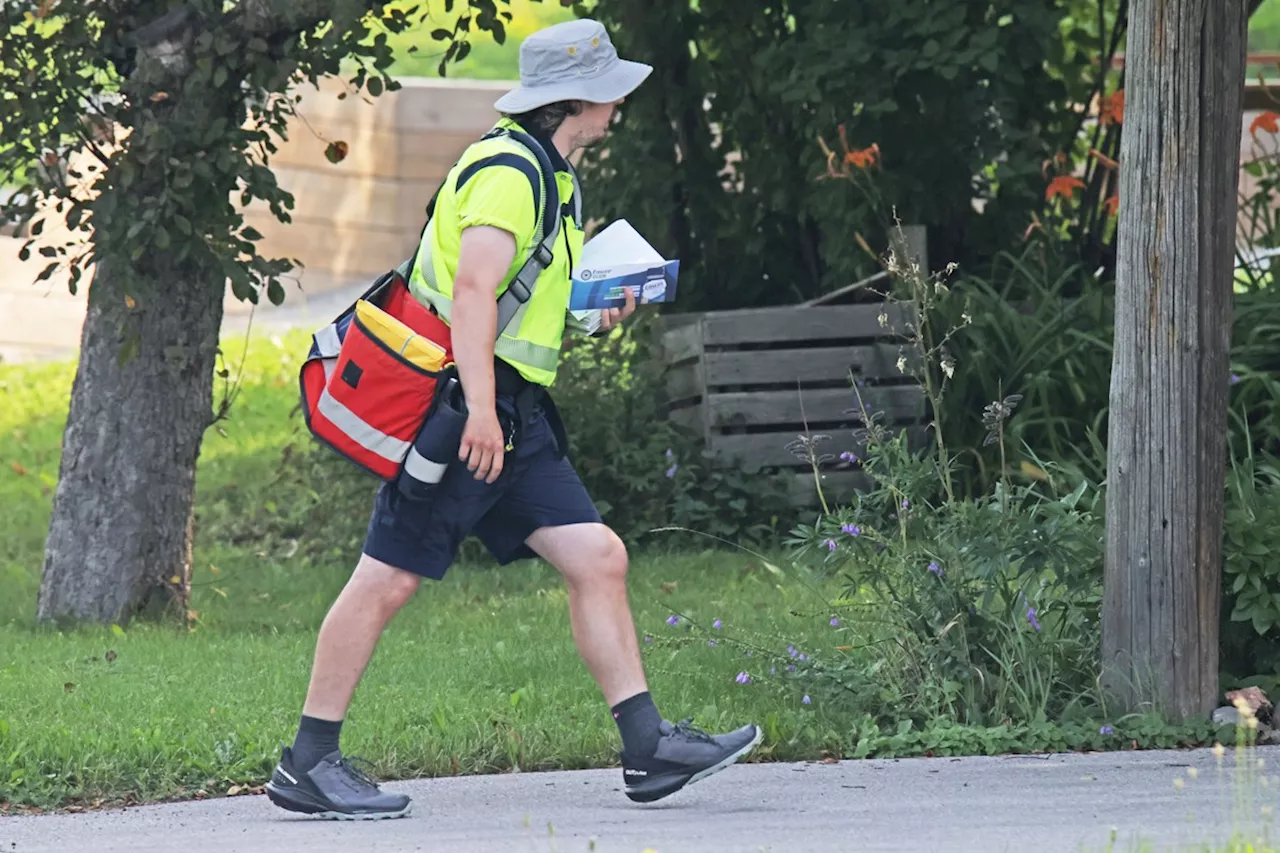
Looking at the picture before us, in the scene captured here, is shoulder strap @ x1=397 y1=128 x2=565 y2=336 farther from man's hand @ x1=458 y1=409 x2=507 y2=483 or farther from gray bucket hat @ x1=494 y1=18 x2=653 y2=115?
man's hand @ x1=458 y1=409 x2=507 y2=483

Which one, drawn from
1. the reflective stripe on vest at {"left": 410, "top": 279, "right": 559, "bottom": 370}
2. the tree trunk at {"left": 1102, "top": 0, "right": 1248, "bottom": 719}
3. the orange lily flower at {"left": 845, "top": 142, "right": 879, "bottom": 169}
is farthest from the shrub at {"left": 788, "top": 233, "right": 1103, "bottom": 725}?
the orange lily flower at {"left": 845, "top": 142, "right": 879, "bottom": 169}

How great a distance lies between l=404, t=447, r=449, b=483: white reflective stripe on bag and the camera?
458cm

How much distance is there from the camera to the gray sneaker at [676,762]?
472 cm

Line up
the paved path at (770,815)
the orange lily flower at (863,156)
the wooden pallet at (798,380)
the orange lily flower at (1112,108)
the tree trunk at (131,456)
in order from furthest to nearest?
the wooden pallet at (798,380) → the orange lily flower at (1112,108) → the orange lily flower at (863,156) → the tree trunk at (131,456) → the paved path at (770,815)

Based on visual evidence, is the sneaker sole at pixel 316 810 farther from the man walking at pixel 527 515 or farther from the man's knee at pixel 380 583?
the man's knee at pixel 380 583

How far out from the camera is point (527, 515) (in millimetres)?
4773

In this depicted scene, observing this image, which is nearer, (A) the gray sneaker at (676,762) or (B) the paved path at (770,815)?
(B) the paved path at (770,815)

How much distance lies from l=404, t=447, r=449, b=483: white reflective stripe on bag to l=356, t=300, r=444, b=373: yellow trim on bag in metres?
0.20

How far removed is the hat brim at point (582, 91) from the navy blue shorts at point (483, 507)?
0.69m

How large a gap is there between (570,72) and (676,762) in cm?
162

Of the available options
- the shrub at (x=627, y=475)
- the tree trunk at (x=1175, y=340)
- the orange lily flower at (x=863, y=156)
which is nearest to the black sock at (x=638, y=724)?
the tree trunk at (x=1175, y=340)

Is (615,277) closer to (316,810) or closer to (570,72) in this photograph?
(570,72)

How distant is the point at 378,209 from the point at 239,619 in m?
12.5

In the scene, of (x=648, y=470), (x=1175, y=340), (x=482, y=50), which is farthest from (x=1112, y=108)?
(x=482, y=50)
